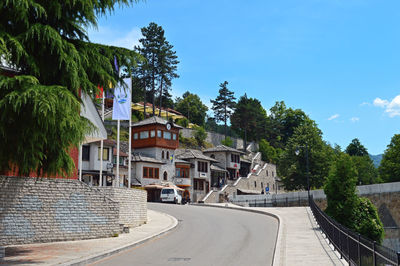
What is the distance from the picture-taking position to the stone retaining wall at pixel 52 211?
17.6 m

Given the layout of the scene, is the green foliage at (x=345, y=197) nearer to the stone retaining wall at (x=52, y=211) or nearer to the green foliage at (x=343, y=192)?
the green foliage at (x=343, y=192)

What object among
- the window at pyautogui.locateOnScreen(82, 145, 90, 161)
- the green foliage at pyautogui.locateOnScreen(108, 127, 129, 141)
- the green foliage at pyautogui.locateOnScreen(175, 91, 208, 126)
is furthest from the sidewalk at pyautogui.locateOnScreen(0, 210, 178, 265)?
the green foliage at pyautogui.locateOnScreen(175, 91, 208, 126)

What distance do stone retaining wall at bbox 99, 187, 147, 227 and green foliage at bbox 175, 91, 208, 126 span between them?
81.1 metres

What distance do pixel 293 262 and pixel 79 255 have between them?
7.27m

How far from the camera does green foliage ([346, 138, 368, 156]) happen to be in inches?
4377

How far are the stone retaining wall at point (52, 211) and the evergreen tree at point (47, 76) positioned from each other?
17.0 ft

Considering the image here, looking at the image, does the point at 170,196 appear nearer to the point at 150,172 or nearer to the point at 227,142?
the point at 150,172

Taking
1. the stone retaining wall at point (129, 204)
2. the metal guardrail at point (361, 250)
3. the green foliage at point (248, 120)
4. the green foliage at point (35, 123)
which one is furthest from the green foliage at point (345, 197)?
the green foliage at point (248, 120)

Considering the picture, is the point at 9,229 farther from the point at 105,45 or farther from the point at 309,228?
the point at 309,228

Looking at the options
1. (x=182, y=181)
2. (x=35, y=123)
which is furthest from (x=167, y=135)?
(x=35, y=123)

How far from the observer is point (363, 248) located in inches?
403

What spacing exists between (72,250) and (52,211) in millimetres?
4000

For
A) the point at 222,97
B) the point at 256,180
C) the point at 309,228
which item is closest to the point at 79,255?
the point at 309,228

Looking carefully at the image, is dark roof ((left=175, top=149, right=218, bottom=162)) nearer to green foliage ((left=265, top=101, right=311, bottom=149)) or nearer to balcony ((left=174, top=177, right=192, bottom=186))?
balcony ((left=174, top=177, right=192, bottom=186))
